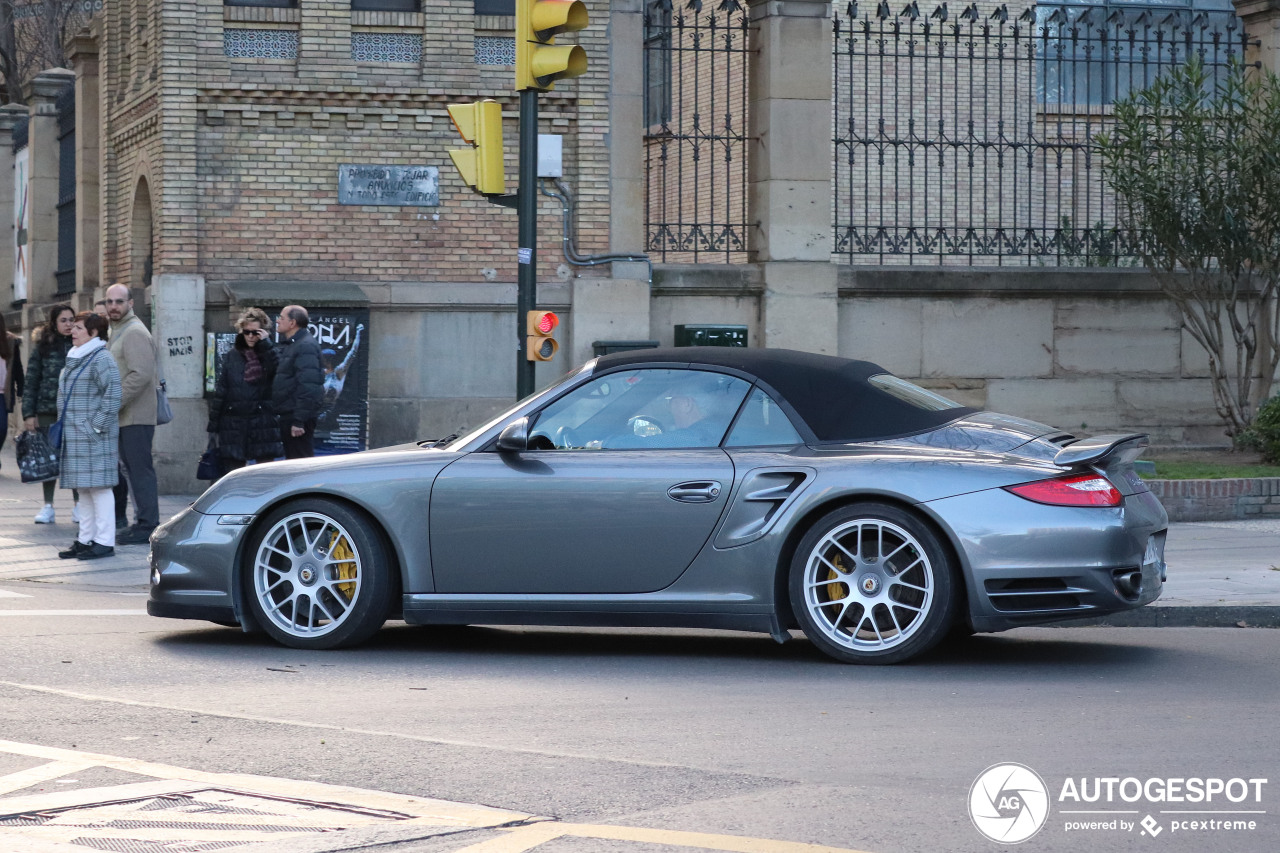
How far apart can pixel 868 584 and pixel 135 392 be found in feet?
22.2

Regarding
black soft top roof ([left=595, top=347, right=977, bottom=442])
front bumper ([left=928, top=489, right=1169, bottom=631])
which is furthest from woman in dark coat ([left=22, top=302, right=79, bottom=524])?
front bumper ([left=928, top=489, right=1169, bottom=631])

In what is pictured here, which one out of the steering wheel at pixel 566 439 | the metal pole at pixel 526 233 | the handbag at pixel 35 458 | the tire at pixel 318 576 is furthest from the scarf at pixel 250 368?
the steering wheel at pixel 566 439

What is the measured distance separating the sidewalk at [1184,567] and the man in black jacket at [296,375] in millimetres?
1450

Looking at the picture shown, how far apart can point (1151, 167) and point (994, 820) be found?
480 inches

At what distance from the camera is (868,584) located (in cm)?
727

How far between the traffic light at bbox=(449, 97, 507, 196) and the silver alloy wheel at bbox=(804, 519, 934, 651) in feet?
16.0

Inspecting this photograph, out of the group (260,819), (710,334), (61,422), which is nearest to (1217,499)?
(710,334)

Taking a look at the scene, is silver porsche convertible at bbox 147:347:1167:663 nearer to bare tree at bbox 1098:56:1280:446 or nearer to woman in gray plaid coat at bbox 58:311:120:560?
woman in gray plaid coat at bbox 58:311:120:560

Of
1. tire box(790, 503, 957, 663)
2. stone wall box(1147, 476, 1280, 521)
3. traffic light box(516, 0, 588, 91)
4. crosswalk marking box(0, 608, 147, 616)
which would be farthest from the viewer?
stone wall box(1147, 476, 1280, 521)

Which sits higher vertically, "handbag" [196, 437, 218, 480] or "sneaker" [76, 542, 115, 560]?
"handbag" [196, 437, 218, 480]

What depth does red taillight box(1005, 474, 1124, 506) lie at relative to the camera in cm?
712

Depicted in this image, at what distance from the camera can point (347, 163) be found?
56.2 ft

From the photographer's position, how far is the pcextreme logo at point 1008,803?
4.65 metres

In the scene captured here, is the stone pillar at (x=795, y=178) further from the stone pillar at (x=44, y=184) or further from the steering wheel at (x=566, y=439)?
the stone pillar at (x=44, y=184)
